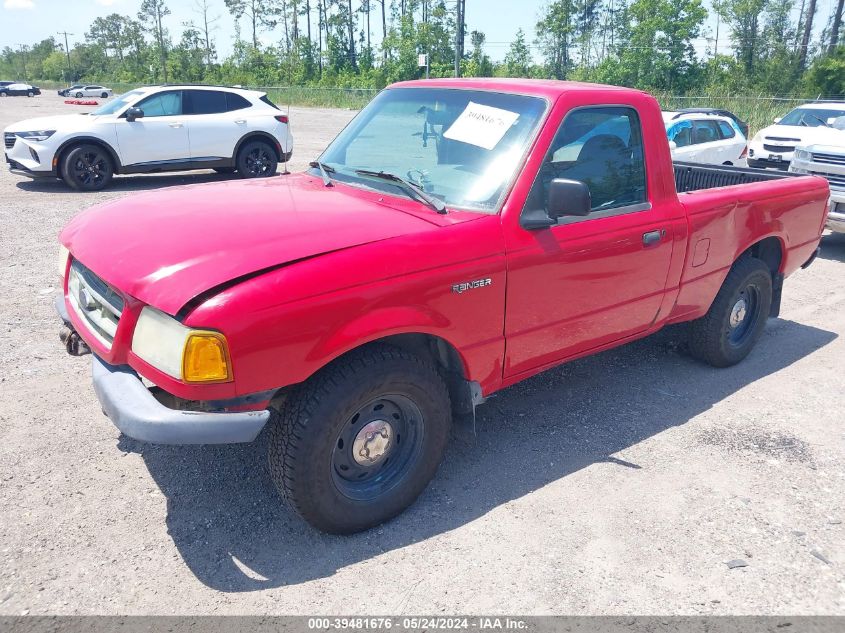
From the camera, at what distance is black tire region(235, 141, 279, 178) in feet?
43.1

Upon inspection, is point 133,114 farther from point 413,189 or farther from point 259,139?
point 413,189

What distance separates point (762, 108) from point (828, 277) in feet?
67.2

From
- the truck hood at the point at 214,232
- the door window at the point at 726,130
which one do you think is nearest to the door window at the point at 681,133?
the door window at the point at 726,130

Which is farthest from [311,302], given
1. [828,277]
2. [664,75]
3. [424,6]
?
[424,6]

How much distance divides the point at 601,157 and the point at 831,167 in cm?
660

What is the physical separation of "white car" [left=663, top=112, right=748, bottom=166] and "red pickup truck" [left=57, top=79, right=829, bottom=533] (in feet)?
23.0

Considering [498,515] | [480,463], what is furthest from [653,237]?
[498,515]

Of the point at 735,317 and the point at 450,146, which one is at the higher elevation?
the point at 450,146

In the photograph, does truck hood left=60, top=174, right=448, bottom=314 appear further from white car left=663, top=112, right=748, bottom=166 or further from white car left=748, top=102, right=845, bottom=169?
white car left=748, top=102, right=845, bottom=169

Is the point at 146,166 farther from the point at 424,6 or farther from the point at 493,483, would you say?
the point at 424,6

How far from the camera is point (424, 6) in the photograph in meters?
72.8

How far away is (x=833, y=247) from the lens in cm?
952

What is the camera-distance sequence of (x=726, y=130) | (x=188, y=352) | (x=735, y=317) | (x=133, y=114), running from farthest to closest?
(x=726, y=130) → (x=133, y=114) → (x=735, y=317) → (x=188, y=352)

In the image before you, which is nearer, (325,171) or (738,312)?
(325,171)
